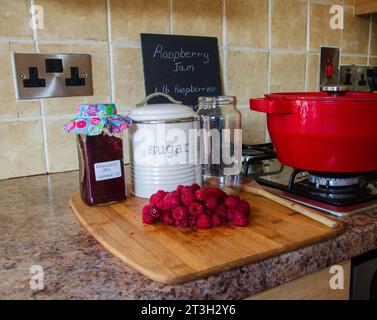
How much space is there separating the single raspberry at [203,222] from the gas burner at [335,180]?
0.91ft

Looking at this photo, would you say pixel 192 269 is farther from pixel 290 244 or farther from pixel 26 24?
pixel 26 24

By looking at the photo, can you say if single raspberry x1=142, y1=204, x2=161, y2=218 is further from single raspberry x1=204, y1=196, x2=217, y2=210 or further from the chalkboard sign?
the chalkboard sign

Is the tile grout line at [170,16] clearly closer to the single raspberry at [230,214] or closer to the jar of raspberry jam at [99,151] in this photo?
the jar of raspberry jam at [99,151]

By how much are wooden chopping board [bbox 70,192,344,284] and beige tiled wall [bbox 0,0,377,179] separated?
0.31m

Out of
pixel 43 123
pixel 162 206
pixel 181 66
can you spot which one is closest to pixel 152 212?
pixel 162 206

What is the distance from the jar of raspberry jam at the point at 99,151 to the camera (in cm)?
63

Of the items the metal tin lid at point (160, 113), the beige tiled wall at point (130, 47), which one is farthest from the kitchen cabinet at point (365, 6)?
the metal tin lid at point (160, 113)

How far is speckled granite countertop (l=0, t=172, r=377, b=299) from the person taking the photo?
1.34 ft

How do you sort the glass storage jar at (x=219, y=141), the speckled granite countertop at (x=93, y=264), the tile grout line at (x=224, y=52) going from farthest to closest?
the tile grout line at (x=224, y=52)
the glass storage jar at (x=219, y=141)
the speckled granite countertop at (x=93, y=264)

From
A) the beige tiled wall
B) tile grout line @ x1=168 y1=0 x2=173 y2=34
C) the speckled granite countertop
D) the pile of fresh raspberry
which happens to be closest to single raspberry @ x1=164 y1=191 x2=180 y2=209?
the pile of fresh raspberry

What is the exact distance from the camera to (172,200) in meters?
0.57

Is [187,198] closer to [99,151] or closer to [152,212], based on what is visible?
[152,212]

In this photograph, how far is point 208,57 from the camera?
104cm

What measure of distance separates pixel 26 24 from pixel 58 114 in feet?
0.66
